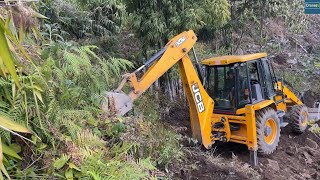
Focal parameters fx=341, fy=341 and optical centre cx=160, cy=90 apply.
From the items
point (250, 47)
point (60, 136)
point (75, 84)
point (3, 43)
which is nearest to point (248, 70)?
point (75, 84)

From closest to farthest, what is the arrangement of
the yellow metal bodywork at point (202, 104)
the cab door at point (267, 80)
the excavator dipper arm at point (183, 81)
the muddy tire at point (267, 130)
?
the excavator dipper arm at point (183, 81)
the yellow metal bodywork at point (202, 104)
the muddy tire at point (267, 130)
the cab door at point (267, 80)

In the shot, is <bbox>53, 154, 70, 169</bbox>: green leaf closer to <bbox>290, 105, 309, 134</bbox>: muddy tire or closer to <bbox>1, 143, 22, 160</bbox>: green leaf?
<bbox>1, 143, 22, 160</bbox>: green leaf

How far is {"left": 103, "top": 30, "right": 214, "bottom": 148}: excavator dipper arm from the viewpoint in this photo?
4528mm

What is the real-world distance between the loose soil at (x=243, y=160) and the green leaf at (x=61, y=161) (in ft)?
6.68

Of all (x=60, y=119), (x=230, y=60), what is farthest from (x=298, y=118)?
(x=60, y=119)

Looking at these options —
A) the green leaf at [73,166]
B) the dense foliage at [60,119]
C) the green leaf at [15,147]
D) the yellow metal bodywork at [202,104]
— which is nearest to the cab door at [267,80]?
the yellow metal bodywork at [202,104]

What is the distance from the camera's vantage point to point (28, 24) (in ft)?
6.44

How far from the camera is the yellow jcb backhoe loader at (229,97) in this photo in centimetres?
537

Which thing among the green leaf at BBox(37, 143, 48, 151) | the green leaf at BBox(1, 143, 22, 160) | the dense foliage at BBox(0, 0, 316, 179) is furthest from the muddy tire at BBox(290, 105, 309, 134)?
the green leaf at BBox(1, 143, 22, 160)

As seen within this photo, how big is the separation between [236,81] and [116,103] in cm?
248

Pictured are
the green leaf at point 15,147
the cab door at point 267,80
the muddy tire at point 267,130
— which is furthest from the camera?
the cab door at point 267,80

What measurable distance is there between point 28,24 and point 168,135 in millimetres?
3351

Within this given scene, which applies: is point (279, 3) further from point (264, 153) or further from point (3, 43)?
point (3, 43)

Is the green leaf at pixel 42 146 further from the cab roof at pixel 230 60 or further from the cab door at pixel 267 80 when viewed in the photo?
the cab door at pixel 267 80
